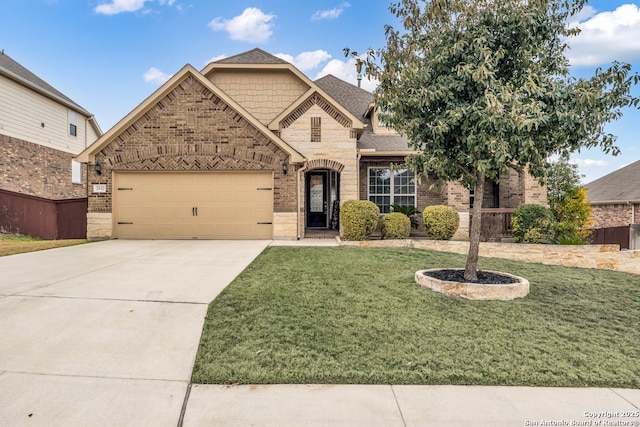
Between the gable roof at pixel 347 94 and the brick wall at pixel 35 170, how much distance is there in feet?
47.6

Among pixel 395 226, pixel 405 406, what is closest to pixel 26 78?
pixel 395 226

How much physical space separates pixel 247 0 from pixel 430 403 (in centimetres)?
1320

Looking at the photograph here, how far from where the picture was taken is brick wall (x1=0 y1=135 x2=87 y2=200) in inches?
619

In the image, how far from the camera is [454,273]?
6520 mm

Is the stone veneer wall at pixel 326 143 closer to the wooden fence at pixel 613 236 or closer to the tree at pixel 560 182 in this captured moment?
the tree at pixel 560 182

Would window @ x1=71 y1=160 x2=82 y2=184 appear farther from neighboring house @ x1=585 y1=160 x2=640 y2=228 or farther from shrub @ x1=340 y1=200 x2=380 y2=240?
neighboring house @ x1=585 y1=160 x2=640 y2=228

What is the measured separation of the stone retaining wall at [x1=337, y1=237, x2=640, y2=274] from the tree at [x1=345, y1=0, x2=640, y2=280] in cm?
486

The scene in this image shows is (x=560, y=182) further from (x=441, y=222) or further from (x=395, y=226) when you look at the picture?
(x=395, y=226)

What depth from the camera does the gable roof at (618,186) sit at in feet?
61.7

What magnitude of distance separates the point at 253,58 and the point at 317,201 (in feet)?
21.7

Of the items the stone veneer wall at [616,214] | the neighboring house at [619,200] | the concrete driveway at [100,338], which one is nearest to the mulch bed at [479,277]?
the concrete driveway at [100,338]

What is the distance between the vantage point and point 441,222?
453 inches

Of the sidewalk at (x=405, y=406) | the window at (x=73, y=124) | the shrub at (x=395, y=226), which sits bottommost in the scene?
the sidewalk at (x=405, y=406)

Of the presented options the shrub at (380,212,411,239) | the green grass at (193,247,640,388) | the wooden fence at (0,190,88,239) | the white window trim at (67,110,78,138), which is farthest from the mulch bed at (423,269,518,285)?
the white window trim at (67,110,78,138)
